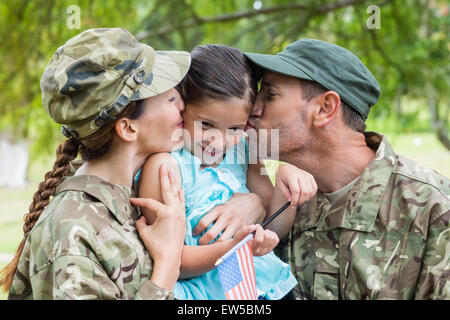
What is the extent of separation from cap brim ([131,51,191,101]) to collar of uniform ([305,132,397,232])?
35.4 inches

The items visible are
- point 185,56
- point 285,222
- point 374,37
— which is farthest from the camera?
point 374,37

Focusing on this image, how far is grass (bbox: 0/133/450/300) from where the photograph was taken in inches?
365

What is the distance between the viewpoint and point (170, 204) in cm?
206

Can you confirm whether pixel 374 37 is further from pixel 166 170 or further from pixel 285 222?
pixel 166 170

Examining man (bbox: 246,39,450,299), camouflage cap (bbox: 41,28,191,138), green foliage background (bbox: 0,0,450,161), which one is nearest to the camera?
camouflage cap (bbox: 41,28,191,138)

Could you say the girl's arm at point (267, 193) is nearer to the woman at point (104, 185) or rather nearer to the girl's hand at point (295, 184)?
the girl's hand at point (295, 184)

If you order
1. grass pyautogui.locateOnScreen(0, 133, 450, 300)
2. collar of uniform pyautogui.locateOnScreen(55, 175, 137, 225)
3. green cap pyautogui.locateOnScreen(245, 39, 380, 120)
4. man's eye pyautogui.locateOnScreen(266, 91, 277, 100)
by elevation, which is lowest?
grass pyautogui.locateOnScreen(0, 133, 450, 300)

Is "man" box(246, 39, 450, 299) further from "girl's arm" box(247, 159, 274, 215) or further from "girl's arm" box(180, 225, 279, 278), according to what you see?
"girl's arm" box(180, 225, 279, 278)

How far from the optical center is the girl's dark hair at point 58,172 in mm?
2055

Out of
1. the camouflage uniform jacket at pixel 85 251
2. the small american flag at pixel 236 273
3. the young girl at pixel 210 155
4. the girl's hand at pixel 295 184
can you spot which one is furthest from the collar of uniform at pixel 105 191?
the girl's hand at pixel 295 184

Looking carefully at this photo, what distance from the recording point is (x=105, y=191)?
6.61 ft

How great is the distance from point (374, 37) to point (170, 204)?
3.36 meters

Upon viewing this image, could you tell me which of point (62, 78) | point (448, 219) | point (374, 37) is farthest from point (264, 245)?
point (374, 37)

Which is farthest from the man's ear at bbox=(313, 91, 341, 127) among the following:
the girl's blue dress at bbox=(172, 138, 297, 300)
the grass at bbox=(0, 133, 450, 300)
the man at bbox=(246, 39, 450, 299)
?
the grass at bbox=(0, 133, 450, 300)
